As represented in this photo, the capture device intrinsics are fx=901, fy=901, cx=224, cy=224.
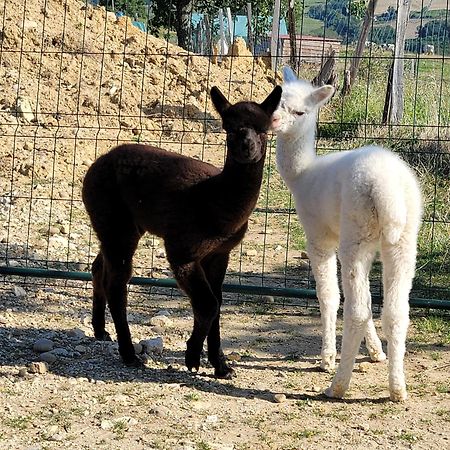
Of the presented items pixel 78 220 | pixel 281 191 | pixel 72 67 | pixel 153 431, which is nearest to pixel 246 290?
pixel 153 431

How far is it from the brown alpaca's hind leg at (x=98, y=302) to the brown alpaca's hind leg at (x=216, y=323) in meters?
1.05

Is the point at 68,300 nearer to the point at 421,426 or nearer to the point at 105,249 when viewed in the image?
the point at 105,249

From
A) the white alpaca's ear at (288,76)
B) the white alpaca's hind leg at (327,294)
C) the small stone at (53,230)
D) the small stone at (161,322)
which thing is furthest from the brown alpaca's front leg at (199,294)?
the small stone at (53,230)

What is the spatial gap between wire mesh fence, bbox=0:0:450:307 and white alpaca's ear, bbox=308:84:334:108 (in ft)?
4.10

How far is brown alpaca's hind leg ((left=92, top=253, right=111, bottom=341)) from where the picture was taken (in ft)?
23.6

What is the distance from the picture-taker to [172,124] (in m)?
16.0

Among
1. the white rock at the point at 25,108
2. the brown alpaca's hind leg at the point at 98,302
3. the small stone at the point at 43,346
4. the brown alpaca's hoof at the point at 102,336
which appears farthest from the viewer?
the white rock at the point at 25,108

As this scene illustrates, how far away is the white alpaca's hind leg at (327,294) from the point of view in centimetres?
671

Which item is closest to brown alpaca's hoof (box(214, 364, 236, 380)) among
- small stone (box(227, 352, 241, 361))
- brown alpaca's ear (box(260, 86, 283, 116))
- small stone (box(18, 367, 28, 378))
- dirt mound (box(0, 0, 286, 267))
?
small stone (box(227, 352, 241, 361))

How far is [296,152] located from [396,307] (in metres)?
1.50

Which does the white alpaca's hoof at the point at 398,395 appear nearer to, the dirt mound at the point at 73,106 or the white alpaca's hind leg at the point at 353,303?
the white alpaca's hind leg at the point at 353,303

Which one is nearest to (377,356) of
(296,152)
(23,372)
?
(296,152)

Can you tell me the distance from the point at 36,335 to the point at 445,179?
7124 millimetres

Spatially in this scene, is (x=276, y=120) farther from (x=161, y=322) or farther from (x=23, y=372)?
(x=23, y=372)
